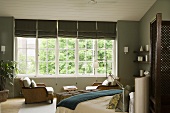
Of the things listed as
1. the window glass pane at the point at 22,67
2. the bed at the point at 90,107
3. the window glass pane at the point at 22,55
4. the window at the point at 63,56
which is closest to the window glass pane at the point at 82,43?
the window at the point at 63,56

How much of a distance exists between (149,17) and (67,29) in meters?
Answer: 2.80

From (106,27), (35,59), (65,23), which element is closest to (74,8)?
(65,23)

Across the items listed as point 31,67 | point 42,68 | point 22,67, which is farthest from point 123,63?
point 22,67

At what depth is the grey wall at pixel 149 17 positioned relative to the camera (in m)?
6.41

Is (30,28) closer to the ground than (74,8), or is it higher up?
closer to the ground

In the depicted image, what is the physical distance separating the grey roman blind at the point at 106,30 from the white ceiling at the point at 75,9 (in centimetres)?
25

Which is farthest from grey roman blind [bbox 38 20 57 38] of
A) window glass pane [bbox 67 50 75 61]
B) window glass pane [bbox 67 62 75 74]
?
window glass pane [bbox 67 62 75 74]

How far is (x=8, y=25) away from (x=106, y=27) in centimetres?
338

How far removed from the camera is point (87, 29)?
316 inches

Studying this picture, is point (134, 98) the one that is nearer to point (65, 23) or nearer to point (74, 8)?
point (74, 8)

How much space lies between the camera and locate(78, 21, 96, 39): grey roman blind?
314 inches

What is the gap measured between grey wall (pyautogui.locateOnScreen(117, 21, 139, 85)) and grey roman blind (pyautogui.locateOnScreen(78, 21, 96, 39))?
89cm

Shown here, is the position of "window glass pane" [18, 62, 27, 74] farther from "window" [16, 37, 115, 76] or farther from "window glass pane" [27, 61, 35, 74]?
"window glass pane" [27, 61, 35, 74]

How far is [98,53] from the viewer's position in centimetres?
823
